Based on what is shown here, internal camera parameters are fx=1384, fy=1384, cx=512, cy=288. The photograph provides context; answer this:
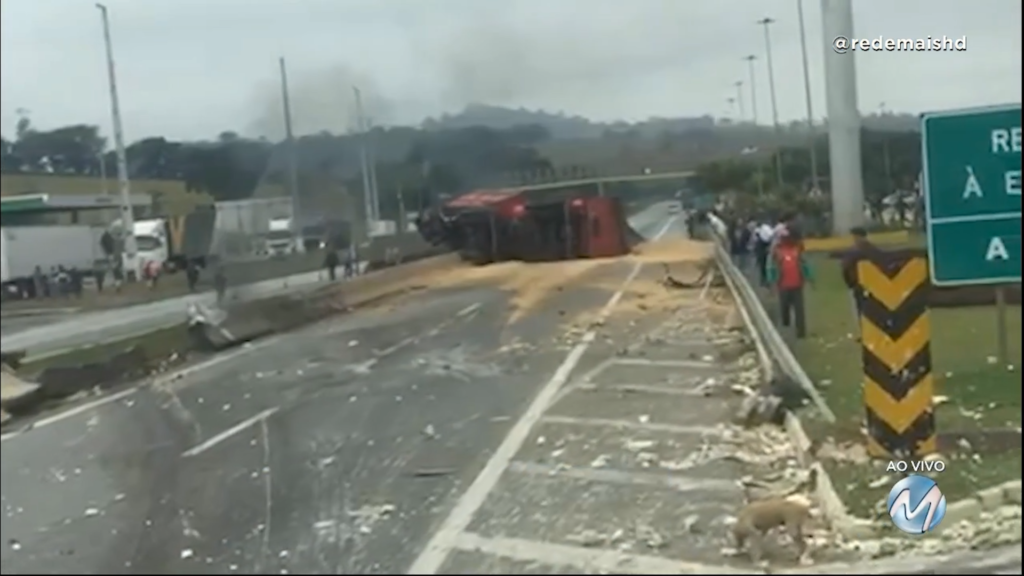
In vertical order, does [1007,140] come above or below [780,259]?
above

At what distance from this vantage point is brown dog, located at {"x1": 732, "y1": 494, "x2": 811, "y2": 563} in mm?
5008

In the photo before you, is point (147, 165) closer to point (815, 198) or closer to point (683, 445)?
point (683, 445)

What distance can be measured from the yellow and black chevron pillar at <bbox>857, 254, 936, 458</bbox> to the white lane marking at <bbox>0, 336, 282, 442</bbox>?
3.29 metres

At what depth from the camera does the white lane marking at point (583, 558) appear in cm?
481

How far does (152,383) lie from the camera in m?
7.07

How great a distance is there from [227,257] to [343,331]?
3.51 ft

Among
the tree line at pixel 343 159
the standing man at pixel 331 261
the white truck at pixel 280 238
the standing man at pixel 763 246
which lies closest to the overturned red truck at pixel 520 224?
the tree line at pixel 343 159

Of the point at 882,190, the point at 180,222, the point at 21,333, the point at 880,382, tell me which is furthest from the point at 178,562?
the point at 882,190

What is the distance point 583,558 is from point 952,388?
9.13 ft

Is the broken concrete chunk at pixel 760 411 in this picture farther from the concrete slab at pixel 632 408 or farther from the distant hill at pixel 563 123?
the distant hill at pixel 563 123

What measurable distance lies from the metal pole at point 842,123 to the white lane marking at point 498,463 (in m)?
0.88

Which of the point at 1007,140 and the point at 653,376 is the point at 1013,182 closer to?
the point at 1007,140

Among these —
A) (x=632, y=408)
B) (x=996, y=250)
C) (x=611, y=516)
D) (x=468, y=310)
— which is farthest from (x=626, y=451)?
(x=996, y=250)

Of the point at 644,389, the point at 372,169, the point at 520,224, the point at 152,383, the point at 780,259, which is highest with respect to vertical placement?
the point at 372,169
